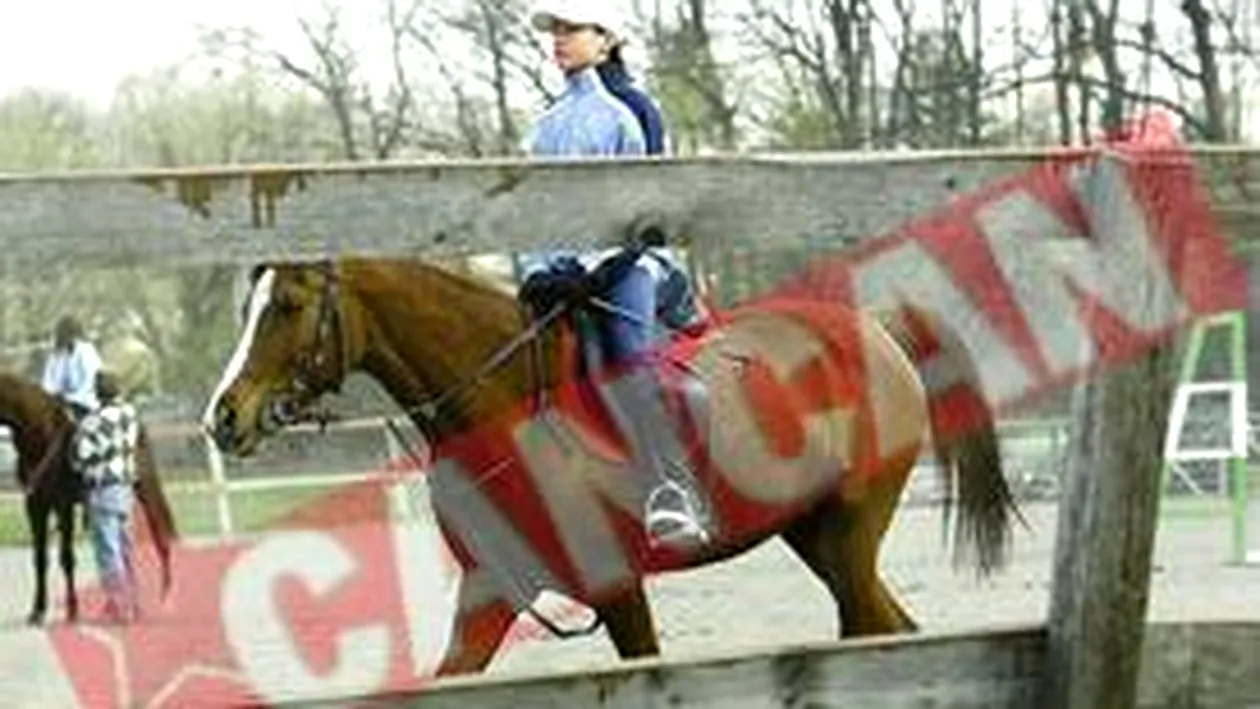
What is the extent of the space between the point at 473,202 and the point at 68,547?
44.7 feet

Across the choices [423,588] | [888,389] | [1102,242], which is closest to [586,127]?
[888,389]

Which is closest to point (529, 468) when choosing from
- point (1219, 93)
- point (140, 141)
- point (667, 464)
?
point (667, 464)

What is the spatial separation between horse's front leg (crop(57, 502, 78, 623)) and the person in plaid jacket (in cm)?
14

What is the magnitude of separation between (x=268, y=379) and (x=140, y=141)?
53798mm

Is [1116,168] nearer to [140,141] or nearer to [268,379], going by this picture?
[268,379]

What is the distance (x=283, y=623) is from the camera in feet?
23.6

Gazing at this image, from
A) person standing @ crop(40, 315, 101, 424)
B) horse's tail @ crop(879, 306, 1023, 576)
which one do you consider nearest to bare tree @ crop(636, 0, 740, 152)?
person standing @ crop(40, 315, 101, 424)

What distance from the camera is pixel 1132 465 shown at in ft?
14.5

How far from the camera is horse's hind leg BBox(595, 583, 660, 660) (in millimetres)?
6457

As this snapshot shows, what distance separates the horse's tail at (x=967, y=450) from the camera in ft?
25.7

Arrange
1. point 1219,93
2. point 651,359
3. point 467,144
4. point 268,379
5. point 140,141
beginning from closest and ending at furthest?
point 268,379 → point 651,359 → point 1219,93 → point 467,144 → point 140,141

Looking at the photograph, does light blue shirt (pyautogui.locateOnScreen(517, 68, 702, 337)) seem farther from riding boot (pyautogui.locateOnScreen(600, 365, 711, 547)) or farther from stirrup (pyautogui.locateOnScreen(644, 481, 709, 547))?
stirrup (pyautogui.locateOnScreen(644, 481, 709, 547))

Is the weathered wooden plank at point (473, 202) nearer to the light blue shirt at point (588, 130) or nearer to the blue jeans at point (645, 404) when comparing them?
the light blue shirt at point (588, 130)

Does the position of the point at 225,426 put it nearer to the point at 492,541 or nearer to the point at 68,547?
the point at 492,541
